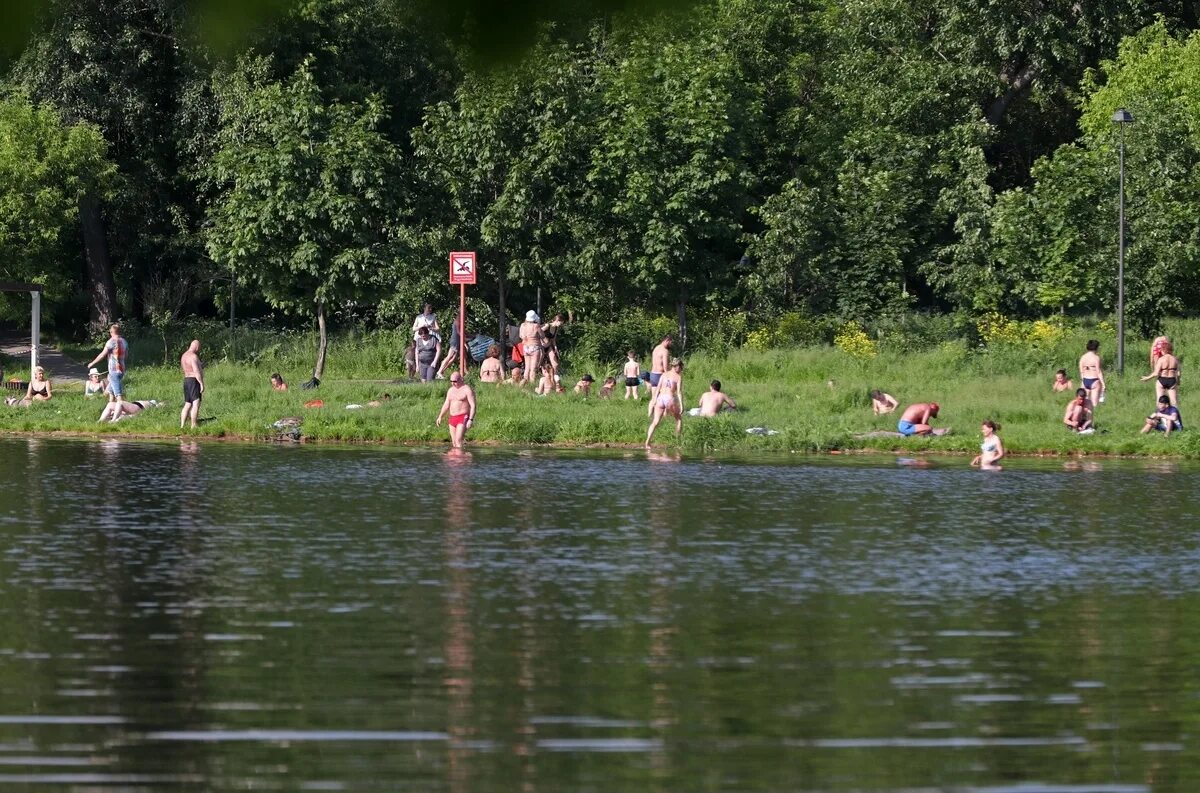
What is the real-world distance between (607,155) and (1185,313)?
594 inches

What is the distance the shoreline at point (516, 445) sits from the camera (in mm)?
33959

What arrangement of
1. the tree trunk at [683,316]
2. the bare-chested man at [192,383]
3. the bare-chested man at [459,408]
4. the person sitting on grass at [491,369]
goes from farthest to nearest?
the tree trunk at [683,316] → the person sitting on grass at [491,369] → the bare-chested man at [192,383] → the bare-chested man at [459,408]

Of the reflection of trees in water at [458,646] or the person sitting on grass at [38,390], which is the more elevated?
the person sitting on grass at [38,390]

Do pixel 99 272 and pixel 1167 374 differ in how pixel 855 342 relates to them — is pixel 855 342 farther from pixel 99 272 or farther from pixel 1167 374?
pixel 99 272

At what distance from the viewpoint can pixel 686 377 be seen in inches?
1718

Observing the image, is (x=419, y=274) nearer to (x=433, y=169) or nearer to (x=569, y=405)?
(x=433, y=169)

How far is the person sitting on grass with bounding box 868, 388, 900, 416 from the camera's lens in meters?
37.8

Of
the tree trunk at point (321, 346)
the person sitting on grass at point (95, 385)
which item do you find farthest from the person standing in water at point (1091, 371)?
the person sitting on grass at point (95, 385)

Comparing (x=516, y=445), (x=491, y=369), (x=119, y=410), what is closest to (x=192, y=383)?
(x=119, y=410)

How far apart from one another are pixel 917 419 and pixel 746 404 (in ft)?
15.3

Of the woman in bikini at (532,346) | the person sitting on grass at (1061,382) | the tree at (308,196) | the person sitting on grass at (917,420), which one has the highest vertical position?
the tree at (308,196)

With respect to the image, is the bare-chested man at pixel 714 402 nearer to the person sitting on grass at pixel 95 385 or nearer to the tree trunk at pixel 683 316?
the tree trunk at pixel 683 316

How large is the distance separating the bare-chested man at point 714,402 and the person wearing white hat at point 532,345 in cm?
583

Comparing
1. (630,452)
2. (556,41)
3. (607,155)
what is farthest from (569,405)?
(556,41)
